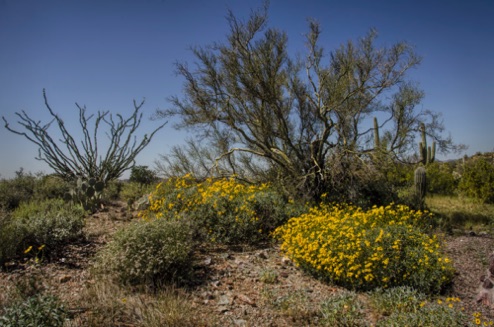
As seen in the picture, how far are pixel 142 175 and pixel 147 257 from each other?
8.26 m

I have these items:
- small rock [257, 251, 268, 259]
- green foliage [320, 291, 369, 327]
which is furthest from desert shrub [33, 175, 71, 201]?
green foliage [320, 291, 369, 327]

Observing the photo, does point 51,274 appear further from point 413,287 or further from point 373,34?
point 373,34

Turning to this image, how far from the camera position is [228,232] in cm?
579

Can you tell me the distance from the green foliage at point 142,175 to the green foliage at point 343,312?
929 cm

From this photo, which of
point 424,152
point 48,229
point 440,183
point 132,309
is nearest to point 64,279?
point 132,309

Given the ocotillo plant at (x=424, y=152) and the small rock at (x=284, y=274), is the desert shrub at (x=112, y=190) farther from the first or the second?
the ocotillo plant at (x=424, y=152)

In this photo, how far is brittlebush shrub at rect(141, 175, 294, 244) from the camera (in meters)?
5.74

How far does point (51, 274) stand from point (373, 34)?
25.8 ft

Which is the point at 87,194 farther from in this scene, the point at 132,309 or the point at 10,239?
the point at 132,309

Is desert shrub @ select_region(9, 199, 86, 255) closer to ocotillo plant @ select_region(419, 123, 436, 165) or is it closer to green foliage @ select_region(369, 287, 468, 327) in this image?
green foliage @ select_region(369, 287, 468, 327)

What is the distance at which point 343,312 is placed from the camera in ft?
11.0

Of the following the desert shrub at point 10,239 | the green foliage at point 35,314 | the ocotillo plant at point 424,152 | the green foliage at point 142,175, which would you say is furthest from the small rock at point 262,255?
the green foliage at point 142,175

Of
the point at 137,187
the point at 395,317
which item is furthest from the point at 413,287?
the point at 137,187

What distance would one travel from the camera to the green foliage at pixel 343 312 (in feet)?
10.7
